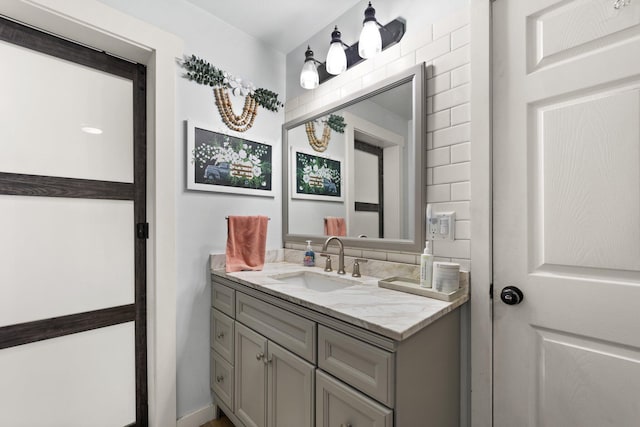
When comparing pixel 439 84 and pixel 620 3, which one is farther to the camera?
pixel 439 84

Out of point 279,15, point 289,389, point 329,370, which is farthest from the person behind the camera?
point 279,15

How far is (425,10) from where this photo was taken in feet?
4.55

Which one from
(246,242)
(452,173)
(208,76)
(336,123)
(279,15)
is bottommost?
(246,242)

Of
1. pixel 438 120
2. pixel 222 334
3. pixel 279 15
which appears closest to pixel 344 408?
pixel 222 334

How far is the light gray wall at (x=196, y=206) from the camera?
1.66 meters

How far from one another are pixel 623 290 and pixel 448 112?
2.88 ft

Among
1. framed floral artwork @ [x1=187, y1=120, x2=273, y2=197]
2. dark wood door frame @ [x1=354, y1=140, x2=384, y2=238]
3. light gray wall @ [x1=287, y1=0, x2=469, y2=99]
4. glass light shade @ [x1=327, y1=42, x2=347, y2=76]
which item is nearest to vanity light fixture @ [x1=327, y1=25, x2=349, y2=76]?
glass light shade @ [x1=327, y1=42, x2=347, y2=76]

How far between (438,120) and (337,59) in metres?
0.71

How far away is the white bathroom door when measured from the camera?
931 mm

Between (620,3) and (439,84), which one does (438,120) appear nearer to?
(439,84)

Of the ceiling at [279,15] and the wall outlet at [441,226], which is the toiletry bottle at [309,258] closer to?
the wall outlet at [441,226]

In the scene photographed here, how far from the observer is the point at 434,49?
1348 mm

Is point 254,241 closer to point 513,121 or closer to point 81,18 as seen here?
point 81,18

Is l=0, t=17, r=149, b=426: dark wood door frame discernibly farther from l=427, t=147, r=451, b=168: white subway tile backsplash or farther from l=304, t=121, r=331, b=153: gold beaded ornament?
l=427, t=147, r=451, b=168: white subway tile backsplash
